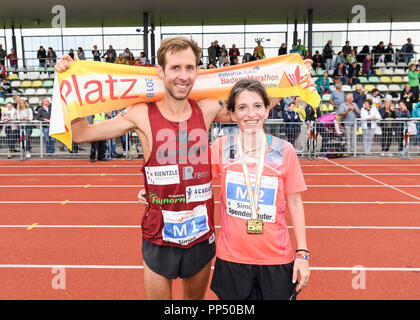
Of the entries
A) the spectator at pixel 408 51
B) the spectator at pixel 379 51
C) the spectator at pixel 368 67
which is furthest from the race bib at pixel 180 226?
the spectator at pixel 408 51

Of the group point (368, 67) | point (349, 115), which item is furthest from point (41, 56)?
point (368, 67)

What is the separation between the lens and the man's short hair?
6.62 ft

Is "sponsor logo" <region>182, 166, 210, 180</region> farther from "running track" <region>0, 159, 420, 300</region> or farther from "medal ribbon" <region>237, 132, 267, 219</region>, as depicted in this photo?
"running track" <region>0, 159, 420, 300</region>

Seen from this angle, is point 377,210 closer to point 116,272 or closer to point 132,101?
point 116,272

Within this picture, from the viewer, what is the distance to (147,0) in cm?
1723

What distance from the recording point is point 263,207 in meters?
1.98

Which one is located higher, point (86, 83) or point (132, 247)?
point (86, 83)

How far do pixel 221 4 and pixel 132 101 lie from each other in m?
17.7

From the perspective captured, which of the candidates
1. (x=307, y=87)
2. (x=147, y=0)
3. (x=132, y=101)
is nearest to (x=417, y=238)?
(x=307, y=87)

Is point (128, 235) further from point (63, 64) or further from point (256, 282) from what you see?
point (256, 282)

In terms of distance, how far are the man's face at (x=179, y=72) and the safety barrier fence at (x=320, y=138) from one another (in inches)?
363

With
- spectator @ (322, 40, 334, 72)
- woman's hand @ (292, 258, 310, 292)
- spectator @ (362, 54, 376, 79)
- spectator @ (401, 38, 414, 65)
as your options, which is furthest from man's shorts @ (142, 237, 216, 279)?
spectator @ (401, 38, 414, 65)

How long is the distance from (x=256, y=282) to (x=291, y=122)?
10243 mm
